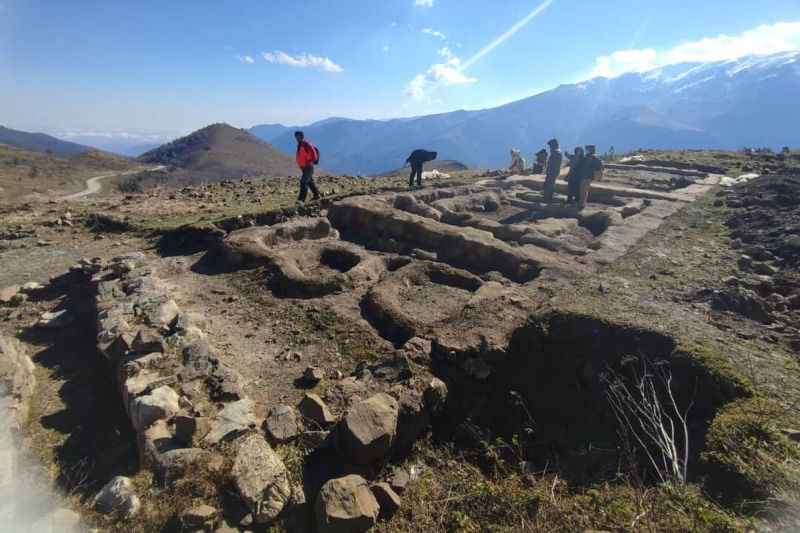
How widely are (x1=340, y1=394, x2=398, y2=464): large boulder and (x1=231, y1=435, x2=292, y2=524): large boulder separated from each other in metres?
0.58

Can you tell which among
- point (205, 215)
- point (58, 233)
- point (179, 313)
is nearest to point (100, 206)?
point (58, 233)

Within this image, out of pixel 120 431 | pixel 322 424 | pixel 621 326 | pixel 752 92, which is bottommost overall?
pixel 120 431

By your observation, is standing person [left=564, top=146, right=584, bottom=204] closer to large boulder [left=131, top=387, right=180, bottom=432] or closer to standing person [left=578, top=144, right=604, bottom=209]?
standing person [left=578, top=144, right=604, bottom=209]

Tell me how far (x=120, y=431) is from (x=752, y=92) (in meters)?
247

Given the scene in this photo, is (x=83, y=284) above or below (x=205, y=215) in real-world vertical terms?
below

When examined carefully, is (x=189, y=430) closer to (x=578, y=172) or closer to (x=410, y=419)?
(x=410, y=419)

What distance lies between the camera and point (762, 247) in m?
7.80

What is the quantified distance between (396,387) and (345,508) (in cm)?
153

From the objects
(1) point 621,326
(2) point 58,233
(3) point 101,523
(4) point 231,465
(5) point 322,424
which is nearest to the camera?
(3) point 101,523

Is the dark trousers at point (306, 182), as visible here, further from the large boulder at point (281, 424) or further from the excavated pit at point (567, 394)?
the large boulder at point (281, 424)

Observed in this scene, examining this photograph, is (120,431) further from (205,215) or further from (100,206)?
(100,206)

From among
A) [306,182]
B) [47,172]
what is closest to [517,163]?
[306,182]

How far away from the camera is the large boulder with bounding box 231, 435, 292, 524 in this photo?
2.97 metres

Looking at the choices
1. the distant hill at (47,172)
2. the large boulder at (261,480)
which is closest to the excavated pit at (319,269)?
the large boulder at (261,480)
